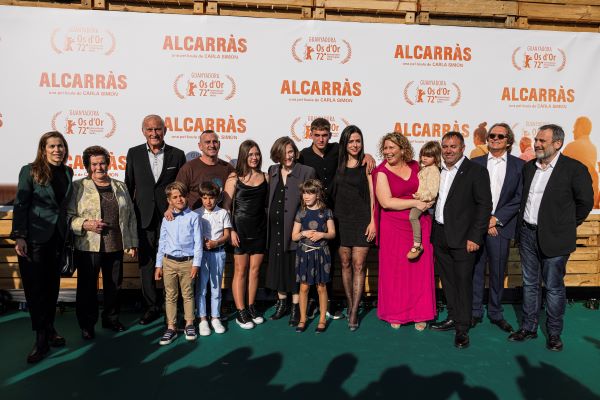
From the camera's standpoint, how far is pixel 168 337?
3598 mm

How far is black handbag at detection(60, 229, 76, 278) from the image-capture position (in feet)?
11.3

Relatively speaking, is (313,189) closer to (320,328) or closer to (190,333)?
(320,328)

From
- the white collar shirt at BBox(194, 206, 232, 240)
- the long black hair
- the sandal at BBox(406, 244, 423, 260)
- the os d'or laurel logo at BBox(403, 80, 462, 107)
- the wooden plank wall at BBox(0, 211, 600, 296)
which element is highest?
the os d'or laurel logo at BBox(403, 80, 462, 107)

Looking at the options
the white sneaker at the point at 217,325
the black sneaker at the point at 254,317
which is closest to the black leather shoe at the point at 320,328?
the black sneaker at the point at 254,317

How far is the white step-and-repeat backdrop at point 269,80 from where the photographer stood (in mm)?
4602

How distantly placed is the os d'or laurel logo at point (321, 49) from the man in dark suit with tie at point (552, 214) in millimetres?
2429

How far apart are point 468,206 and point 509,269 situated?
211 centimetres

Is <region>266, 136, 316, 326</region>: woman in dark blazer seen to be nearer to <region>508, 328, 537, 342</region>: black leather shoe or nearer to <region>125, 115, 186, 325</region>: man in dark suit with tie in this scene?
<region>125, 115, 186, 325</region>: man in dark suit with tie

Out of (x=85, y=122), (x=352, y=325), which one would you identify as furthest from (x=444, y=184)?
(x=85, y=122)

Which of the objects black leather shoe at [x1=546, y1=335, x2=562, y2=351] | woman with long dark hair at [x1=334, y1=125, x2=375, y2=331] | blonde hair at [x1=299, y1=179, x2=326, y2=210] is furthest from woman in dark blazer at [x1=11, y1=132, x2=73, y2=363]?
black leather shoe at [x1=546, y1=335, x2=562, y2=351]

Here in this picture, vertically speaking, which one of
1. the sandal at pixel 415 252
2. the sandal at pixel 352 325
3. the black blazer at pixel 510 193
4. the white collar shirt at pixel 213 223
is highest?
the black blazer at pixel 510 193

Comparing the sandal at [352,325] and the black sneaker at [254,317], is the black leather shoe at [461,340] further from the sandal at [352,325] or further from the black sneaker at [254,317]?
the black sneaker at [254,317]

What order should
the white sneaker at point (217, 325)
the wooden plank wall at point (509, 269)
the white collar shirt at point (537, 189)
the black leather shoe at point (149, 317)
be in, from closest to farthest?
the white collar shirt at point (537, 189)
the white sneaker at point (217, 325)
the black leather shoe at point (149, 317)
the wooden plank wall at point (509, 269)

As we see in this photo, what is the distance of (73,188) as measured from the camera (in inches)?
139
